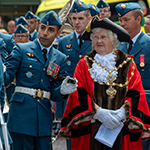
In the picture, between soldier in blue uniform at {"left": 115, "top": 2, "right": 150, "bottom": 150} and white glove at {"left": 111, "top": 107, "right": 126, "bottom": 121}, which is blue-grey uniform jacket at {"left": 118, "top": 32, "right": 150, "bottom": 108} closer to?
soldier in blue uniform at {"left": 115, "top": 2, "right": 150, "bottom": 150}

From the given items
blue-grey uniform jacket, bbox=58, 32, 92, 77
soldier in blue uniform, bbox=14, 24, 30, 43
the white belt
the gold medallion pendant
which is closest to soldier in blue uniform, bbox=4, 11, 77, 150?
the white belt

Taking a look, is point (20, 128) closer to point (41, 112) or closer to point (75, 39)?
point (41, 112)

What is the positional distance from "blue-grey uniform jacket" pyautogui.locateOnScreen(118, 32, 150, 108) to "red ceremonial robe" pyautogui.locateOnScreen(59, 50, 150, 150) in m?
0.91

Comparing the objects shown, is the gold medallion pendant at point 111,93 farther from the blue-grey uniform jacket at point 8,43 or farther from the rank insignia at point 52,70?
the blue-grey uniform jacket at point 8,43

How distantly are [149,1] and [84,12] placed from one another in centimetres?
476

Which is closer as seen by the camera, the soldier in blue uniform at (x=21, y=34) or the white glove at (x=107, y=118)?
the white glove at (x=107, y=118)

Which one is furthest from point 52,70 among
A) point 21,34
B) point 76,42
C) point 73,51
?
point 21,34

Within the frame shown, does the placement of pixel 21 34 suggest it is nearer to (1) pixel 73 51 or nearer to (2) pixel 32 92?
(1) pixel 73 51

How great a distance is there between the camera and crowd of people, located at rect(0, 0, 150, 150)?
147 inches

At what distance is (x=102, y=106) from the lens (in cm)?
375

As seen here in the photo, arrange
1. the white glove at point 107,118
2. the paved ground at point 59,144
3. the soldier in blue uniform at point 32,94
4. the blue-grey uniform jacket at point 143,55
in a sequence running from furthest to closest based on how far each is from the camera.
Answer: the paved ground at point 59,144, the blue-grey uniform jacket at point 143,55, the soldier in blue uniform at point 32,94, the white glove at point 107,118

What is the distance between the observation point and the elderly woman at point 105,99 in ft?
12.1

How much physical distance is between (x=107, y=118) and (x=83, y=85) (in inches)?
17.6

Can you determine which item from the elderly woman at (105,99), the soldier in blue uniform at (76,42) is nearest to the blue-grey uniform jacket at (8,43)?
the soldier in blue uniform at (76,42)
